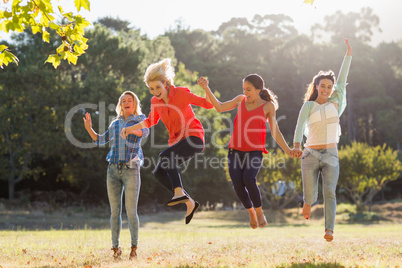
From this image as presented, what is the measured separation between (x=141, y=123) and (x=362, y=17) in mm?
62074

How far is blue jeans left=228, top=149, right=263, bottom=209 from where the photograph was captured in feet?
22.9

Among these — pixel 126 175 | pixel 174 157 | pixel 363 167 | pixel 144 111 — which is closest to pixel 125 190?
pixel 126 175

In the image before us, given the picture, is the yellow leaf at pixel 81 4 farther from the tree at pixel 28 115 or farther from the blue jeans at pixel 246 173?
the tree at pixel 28 115

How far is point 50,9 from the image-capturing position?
22.2ft

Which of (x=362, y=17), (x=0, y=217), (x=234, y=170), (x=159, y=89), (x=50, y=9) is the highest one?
(x=362, y=17)

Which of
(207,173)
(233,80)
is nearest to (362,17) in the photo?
(233,80)

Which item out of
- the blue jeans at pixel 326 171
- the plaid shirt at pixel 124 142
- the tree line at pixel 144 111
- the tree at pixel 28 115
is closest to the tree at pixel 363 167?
the tree line at pixel 144 111

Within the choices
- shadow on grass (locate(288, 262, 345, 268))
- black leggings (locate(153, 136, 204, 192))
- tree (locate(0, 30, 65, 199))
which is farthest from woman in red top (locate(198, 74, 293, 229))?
tree (locate(0, 30, 65, 199))

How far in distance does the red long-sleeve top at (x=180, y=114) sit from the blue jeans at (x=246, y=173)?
25.2 inches

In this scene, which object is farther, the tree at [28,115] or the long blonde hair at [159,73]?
the tree at [28,115]

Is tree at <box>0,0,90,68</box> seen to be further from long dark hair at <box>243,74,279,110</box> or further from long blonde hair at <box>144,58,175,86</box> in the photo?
long dark hair at <box>243,74,279,110</box>

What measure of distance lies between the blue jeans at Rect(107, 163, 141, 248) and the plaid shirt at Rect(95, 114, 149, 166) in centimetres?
13

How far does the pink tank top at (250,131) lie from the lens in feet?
22.9

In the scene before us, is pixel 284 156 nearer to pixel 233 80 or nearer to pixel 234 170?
pixel 233 80
